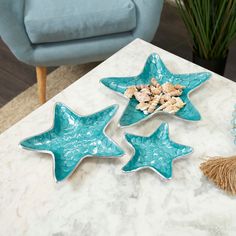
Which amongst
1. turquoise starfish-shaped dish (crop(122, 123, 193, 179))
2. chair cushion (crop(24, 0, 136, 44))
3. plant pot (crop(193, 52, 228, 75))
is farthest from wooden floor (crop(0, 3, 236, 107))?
turquoise starfish-shaped dish (crop(122, 123, 193, 179))

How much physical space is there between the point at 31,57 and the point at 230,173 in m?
1.00

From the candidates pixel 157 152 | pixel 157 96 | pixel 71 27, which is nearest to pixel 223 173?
pixel 157 152

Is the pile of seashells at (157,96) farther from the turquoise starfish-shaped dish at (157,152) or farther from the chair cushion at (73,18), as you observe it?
the chair cushion at (73,18)

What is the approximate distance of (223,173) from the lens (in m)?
0.91

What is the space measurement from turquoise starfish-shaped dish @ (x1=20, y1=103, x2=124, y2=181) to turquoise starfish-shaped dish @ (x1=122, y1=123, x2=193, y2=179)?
0.05 meters

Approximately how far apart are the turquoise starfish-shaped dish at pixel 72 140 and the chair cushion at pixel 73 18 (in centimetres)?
54

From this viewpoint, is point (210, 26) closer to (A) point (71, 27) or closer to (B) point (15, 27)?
(A) point (71, 27)

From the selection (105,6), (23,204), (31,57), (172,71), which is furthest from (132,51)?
(23,204)

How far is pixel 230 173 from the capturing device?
0.91 metres

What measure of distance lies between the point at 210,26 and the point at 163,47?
2.00ft

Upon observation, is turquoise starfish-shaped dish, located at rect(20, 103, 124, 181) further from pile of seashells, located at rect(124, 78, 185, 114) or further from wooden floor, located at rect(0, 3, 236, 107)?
wooden floor, located at rect(0, 3, 236, 107)

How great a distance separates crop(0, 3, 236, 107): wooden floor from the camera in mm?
1883

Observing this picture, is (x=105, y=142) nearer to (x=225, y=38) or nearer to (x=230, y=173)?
(x=230, y=173)

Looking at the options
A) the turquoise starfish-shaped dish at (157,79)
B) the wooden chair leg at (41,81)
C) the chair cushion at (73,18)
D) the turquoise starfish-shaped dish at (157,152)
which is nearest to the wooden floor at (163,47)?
the wooden chair leg at (41,81)
